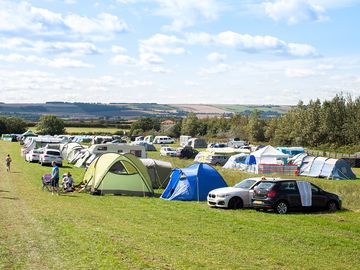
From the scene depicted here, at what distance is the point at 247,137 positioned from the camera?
9912cm

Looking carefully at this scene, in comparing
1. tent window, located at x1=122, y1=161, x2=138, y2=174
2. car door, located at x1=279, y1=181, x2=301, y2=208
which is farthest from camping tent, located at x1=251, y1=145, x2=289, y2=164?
car door, located at x1=279, y1=181, x2=301, y2=208

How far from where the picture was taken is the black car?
20.3m

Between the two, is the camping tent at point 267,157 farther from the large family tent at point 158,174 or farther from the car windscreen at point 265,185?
the car windscreen at point 265,185

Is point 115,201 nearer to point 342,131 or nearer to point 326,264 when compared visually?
point 326,264

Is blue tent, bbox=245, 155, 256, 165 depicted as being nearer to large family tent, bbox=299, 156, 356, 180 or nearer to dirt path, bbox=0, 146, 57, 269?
large family tent, bbox=299, 156, 356, 180

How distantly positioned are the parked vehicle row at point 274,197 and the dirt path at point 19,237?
24.5 ft

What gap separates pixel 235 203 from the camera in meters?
21.2

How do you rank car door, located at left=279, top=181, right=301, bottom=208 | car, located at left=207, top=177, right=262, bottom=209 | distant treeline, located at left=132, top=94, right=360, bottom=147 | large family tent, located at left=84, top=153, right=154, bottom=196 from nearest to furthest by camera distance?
car door, located at left=279, top=181, right=301, bottom=208, car, located at left=207, top=177, right=262, bottom=209, large family tent, located at left=84, top=153, right=154, bottom=196, distant treeline, located at left=132, top=94, right=360, bottom=147

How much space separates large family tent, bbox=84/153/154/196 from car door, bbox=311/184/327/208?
302 inches

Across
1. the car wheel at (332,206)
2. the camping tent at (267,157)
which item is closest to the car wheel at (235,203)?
the car wheel at (332,206)

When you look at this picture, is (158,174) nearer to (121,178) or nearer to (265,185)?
(121,178)

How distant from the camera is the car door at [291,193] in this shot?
67.7 feet

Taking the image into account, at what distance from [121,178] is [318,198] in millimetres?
8896

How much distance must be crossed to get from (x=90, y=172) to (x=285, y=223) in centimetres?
1216
